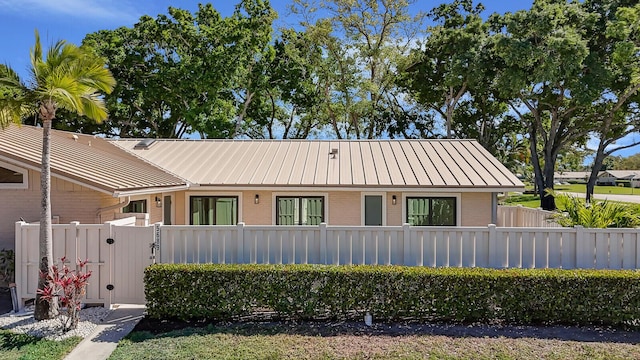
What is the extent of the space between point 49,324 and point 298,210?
6.23 m

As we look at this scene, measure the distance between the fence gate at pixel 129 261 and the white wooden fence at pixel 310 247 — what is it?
2 cm

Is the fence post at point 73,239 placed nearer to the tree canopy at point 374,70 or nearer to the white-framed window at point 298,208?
the white-framed window at point 298,208

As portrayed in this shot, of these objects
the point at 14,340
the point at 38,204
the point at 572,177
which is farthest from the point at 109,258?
the point at 572,177

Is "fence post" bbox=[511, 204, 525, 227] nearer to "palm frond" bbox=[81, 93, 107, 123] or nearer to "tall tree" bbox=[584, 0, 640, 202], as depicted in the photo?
"palm frond" bbox=[81, 93, 107, 123]

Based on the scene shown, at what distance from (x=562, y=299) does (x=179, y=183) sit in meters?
8.55

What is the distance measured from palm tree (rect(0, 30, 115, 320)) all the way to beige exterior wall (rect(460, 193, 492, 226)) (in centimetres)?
882

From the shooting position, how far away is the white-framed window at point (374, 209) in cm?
1067

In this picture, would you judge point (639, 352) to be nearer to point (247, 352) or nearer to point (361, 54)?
point (247, 352)

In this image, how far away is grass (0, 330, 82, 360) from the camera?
5188mm

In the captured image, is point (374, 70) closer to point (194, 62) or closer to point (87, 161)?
point (194, 62)

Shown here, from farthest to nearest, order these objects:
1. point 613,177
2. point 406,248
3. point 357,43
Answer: point 613,177 → point 357,43 → point 406,248

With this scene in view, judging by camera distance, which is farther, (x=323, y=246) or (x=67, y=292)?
(x=323, y=246)

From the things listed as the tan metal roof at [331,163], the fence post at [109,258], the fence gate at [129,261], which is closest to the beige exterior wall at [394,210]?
the tan metal roof at [331,163]

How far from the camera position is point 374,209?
422 inches
